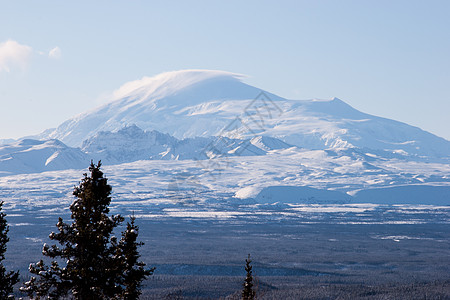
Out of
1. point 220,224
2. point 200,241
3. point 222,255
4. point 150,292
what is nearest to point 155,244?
point 200,241

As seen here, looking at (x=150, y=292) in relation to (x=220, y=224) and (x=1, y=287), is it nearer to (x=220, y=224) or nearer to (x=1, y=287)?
(x=1, y=287)

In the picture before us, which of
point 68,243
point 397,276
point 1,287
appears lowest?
point 397,276

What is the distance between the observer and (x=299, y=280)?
95.2 metres

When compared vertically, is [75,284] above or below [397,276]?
above

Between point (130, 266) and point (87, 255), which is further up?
point (87, 255)

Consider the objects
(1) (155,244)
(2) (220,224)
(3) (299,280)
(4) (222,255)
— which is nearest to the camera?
(3) (299,280)

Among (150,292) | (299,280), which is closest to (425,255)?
(299,280)

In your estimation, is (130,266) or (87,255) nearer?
(87,255)

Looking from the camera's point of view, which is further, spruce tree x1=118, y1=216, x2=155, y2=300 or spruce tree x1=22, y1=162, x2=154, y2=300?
spruce tree x1=118, y1=216, x2=155, y2=300

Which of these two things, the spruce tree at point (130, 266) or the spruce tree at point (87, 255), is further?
the spruce tree at point (130, 266)

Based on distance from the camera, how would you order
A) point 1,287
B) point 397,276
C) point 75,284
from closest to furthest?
point 75,284
point 1,287
point 397,276

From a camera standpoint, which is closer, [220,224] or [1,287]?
[1,287]

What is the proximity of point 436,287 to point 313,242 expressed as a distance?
7135 cm

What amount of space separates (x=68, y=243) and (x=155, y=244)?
129 meters
